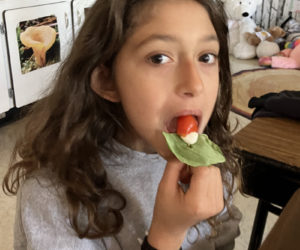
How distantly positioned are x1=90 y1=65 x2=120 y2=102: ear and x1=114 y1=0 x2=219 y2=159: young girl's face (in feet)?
0.13

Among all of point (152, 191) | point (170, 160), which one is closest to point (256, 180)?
point (152, 191)

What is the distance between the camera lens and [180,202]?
64 centimetres

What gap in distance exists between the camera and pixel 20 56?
2.14 m

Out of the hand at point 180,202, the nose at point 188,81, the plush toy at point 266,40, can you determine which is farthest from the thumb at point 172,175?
the plush toy at point 266,40

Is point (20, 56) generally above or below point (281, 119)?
below

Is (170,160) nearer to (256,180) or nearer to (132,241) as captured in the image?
(132,241)

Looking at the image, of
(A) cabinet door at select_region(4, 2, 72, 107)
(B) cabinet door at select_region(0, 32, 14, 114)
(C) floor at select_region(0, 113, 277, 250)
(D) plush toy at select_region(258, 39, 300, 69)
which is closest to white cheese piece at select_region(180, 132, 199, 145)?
(C) floor at select_region(0, 113, 277, 250)

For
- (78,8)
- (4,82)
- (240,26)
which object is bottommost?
(240,26)

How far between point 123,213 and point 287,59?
2.90 metres

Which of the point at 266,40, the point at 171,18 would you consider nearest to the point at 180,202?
the point at 171,18

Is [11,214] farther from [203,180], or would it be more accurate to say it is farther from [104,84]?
[203,180]

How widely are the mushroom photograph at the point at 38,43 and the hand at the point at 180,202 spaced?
67.6 inches

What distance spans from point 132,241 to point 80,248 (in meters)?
0.11

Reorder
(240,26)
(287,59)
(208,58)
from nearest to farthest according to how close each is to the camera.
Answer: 1. (208,58)
2. (287,59)
3. (240,26)
